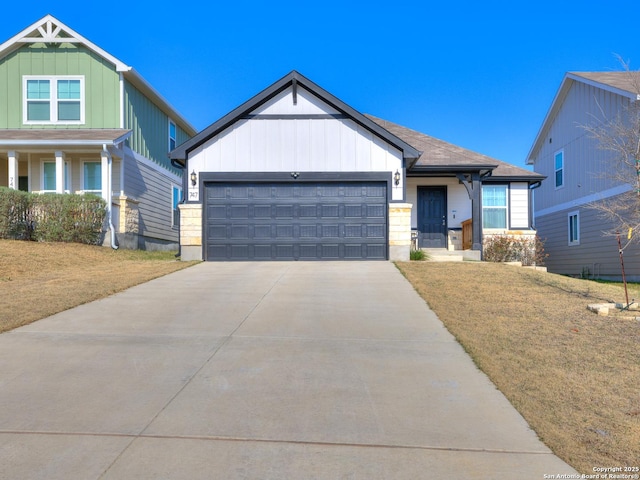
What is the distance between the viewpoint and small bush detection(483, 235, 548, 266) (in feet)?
60.5

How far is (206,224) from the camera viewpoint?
1622cm

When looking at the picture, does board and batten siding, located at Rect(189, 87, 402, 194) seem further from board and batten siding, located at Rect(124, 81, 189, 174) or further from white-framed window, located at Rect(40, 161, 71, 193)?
white-framed window, located at Rect(40, 161, 71, 193)

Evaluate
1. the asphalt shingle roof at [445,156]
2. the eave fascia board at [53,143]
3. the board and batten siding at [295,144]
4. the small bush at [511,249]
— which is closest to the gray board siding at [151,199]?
the eave fascia board at [53,143]

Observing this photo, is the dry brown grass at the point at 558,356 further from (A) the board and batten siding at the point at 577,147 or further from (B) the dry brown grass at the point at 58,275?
(A) the board and batten siding at the point at 577,147

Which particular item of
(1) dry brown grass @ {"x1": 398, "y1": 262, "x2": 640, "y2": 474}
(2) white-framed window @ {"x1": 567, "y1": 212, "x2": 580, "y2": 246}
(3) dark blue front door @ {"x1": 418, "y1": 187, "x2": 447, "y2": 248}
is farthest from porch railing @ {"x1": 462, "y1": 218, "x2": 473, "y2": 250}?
(1) dry brown grass @ {"x1": 398, "y1": 262, "x2": 640, "y2": 474}

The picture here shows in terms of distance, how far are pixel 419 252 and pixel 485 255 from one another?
3.06 meters

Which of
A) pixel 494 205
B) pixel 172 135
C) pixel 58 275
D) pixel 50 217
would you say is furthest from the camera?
pixel 172 135

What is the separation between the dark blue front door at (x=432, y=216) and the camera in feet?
63.2

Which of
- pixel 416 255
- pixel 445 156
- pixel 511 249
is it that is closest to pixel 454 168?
pixel 445 156

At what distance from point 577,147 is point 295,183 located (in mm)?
11840

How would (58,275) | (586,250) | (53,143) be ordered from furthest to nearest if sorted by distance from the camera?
(586,250) < (53,143) < (58,275)

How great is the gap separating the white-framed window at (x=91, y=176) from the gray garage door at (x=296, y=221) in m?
5.83

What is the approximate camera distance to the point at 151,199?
2319 cm

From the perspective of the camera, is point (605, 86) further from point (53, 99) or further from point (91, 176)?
point (53, 99)
